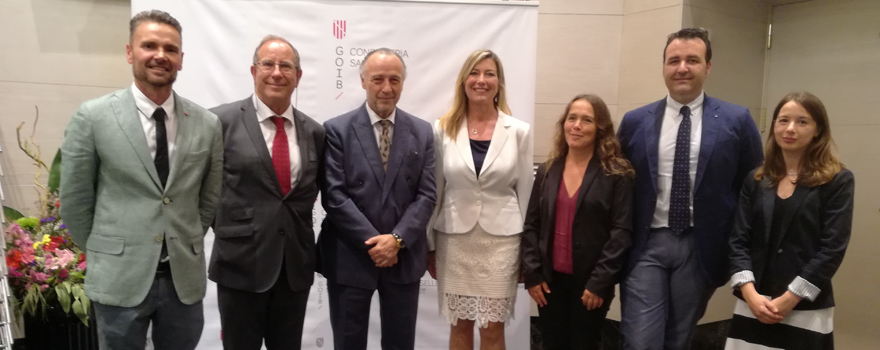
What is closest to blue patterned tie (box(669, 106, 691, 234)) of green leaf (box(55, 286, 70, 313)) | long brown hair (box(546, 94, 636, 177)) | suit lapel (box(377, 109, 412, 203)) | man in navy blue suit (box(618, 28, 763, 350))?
man in navy blue suit (box(618, 28, 763, 350))

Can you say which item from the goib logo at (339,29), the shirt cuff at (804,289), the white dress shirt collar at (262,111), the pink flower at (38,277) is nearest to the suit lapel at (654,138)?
the shirt cuff at (804,289)

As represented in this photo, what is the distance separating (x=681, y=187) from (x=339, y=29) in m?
2.03

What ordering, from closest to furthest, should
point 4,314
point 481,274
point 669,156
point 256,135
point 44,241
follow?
point 256,135 → point 4,314 → point 669,156 → point 481,274 → point 44,241

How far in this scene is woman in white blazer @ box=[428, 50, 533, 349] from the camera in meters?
2.44

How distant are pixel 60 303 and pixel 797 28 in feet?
16.0

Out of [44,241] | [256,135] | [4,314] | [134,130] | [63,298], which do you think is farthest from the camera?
[44,241]

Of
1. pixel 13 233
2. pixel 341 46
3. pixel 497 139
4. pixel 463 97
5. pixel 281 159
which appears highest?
pixel 341 46

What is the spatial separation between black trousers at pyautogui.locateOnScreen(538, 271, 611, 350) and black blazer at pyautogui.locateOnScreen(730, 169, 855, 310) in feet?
1.99

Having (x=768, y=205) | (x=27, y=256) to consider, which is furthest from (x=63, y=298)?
(x=768, y=205)

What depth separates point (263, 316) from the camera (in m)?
2.15

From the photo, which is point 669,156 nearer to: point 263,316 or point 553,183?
point 553,183

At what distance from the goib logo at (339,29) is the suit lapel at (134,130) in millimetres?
1498

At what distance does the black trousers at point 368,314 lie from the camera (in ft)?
7.45

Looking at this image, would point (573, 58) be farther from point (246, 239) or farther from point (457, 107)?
point (246, 239)
